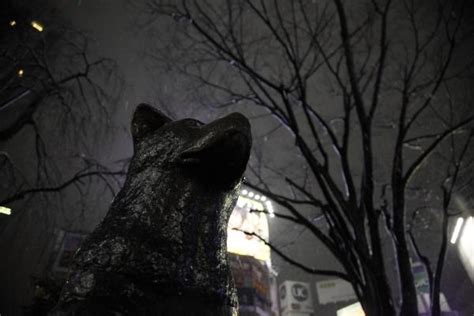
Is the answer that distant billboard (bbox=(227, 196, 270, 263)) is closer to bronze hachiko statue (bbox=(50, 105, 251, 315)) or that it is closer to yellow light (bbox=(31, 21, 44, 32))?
yellow light (bbox=(31, 21, 44, 32))

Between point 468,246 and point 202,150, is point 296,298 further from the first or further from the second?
point 202,150

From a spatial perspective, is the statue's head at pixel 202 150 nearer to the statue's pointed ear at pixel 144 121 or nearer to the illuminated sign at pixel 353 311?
the statue's pointed ear at pixel 144 121

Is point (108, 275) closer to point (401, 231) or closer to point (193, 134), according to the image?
point (193, 134)

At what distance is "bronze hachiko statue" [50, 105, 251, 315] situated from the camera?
3.81 feet

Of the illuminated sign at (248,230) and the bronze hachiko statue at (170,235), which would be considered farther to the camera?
the illuminated sign at (248,230)

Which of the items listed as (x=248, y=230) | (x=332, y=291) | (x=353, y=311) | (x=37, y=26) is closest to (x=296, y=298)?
(x=332, y=291)

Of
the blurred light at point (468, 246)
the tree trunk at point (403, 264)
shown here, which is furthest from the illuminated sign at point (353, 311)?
the tree trunk at point (403, 264)

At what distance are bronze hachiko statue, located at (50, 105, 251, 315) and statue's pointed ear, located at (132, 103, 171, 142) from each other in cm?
11

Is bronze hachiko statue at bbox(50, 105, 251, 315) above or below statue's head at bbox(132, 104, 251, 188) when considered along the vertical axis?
below

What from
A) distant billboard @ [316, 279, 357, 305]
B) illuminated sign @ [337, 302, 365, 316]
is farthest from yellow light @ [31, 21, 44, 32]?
distant billboard @ [316, 279, 357, 305]

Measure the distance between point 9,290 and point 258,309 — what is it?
63.5 feet

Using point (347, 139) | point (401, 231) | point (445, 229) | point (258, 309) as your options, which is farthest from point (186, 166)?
point (258, 309)

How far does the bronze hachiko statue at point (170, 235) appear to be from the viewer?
116 cm

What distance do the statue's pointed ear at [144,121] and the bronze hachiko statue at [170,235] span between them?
0.11m
